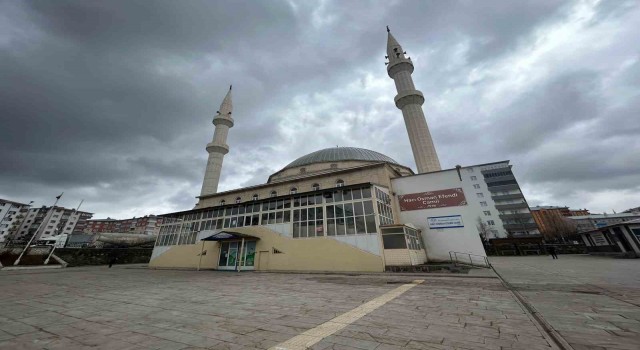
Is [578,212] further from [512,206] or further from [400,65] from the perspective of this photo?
[400,65]

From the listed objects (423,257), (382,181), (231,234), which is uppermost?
(382,181)

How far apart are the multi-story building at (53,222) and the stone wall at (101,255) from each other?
2293 inches

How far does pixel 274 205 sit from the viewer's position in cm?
2258

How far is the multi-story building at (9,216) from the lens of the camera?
204ft

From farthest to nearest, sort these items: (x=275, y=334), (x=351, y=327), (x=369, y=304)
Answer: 1. (x=369, y=304)
2. (x=351, y=327)
3. (x=275, y=334)

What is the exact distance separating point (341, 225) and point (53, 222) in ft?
350

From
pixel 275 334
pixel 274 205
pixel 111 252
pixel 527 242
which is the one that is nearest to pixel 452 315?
pixel 275 334

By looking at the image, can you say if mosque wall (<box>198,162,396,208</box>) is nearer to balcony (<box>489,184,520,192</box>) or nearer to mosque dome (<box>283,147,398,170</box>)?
mosque dome (<box>283,147,398,170</box>)

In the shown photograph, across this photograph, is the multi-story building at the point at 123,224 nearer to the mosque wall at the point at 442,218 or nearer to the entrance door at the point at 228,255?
the entrance door at the point at 228,255

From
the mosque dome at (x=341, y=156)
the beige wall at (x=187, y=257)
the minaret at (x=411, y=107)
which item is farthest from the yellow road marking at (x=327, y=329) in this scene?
the mosque dome at (x=341, y=156)

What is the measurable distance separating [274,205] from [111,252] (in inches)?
1132

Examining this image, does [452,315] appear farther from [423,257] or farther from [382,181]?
[382,181]

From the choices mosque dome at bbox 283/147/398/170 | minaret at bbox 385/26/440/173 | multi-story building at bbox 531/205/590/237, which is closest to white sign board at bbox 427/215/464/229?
minaret at bbox 385/26/440/173

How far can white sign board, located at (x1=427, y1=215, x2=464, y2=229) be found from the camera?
2030 centimetres
